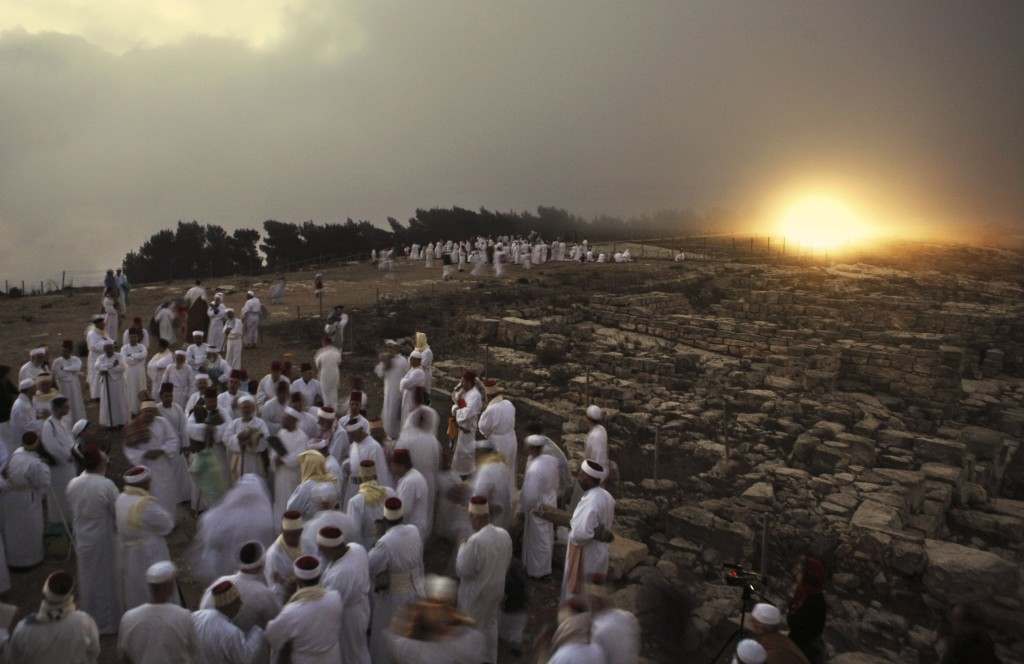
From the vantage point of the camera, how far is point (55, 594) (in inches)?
164

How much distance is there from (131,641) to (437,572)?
4.05m

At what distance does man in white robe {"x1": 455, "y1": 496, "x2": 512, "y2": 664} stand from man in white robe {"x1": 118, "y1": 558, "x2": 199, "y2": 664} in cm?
229

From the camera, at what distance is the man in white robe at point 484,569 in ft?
18.9

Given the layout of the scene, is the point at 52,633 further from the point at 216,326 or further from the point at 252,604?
the point at 216,326

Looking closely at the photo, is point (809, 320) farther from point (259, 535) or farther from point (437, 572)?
point (259, 535)

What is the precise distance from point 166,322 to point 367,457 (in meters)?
11.9

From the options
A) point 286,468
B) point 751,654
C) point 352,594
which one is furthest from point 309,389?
point 751,654

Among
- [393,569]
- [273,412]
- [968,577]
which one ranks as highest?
[273,412]

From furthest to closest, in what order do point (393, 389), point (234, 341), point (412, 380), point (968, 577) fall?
1. point (234, 341)
2. point (393, 389)
3. point (412, 380)
4. point (968, 577)

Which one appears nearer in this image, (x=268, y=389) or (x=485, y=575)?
(x=485, y=575)

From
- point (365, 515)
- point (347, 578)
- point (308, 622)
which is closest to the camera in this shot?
point (308, 622)

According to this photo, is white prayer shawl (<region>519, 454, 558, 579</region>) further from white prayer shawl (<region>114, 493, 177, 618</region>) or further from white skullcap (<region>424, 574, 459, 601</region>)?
white prayer shawl (<region>114, 493, 177, 618</region>)

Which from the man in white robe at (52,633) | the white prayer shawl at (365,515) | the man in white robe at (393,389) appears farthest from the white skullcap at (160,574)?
the man in white robe at (393,389)

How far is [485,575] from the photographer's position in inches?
234
